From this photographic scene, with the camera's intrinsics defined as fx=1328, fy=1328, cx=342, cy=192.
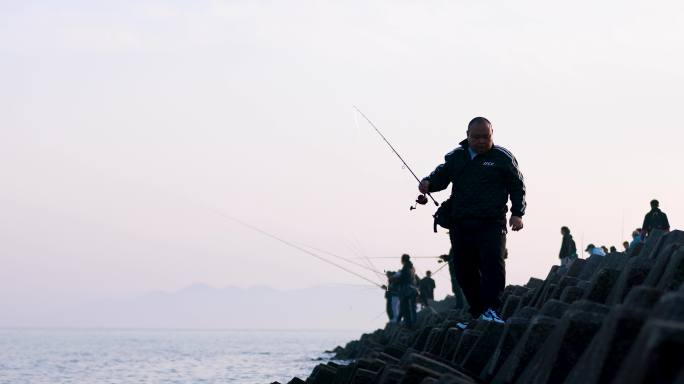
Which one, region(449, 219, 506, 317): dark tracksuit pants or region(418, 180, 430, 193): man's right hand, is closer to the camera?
region(449, 219, 506, 317): dark tracksuit pants

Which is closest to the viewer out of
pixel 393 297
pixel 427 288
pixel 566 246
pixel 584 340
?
pixel 584 340

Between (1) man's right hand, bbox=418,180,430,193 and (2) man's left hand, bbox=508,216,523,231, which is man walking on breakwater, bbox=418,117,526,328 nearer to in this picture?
(2) man's left hand, bbox=508,216,523,231

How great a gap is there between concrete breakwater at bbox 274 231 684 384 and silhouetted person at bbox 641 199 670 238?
8.59 metres

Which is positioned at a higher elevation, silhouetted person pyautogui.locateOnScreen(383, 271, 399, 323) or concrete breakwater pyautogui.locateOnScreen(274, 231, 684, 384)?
silhouetted person pyautogui.locateOnScreen(383, 271, 399, 323)

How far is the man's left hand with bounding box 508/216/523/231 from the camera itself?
7205 mm

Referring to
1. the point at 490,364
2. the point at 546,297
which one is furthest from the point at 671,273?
the point at 546,297

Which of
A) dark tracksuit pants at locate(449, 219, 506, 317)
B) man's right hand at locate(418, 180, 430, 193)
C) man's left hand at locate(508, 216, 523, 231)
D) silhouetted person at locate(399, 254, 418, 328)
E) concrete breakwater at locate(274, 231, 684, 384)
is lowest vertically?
concrete breakwater at locate(274, 231, 684, 384)

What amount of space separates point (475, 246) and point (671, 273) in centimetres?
246

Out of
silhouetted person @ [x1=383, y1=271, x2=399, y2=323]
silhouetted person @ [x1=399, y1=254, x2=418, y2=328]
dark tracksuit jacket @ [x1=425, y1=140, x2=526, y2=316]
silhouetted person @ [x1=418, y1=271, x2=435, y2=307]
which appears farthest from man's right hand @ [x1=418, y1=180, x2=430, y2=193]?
silhouetted person @ [x1=418, y1=271, x2=435, y2=307]

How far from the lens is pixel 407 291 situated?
19.7 m

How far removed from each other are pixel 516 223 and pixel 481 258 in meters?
0.27

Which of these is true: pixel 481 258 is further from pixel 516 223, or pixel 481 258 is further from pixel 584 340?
pixel 584 340

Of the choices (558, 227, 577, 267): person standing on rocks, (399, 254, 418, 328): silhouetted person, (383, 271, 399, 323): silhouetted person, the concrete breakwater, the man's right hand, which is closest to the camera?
the concrete breakwater

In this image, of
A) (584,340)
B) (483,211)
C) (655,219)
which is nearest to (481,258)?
(483,211)
